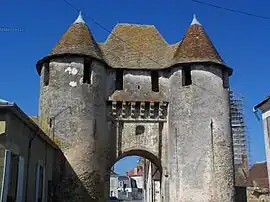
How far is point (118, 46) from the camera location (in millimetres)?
22516

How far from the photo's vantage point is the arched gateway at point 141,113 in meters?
18.6

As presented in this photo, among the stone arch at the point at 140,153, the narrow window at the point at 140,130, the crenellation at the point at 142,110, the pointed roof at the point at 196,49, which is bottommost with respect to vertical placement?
the stone arch at the point at 140,153

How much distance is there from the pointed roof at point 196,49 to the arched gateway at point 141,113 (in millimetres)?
50

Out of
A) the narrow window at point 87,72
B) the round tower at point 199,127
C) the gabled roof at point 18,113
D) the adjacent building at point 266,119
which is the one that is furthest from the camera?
the narrow window at point 87,72

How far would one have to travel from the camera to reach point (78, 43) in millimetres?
20047

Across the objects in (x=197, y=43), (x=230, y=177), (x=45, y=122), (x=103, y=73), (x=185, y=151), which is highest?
(x=197, y=43)

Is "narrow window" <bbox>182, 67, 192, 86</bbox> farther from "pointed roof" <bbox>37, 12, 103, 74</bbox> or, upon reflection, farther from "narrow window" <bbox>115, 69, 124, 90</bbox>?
"pointed roof" <bbox>37, 12, 103, 74</bbox>

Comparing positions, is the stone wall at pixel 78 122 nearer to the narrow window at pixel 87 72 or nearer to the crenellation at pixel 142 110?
the narrow window at pixel 87 72

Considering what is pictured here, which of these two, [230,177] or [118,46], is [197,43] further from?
[230,177]

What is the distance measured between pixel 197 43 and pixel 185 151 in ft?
18.7

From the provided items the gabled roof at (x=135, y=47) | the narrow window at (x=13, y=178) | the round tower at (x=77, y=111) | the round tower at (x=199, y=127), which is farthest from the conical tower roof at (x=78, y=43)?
the narrow window at (x=13, y=178)

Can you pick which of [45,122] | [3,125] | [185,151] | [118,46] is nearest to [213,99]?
[185,151]

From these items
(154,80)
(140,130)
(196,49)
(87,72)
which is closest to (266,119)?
(196,49)

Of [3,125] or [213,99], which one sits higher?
[213,99]
